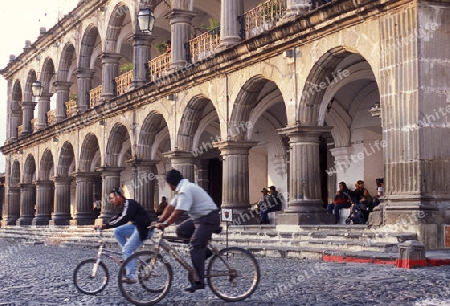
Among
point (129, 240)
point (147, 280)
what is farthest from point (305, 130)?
point (147, 280)

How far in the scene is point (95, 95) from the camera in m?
26.2

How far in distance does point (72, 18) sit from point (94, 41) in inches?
57.0

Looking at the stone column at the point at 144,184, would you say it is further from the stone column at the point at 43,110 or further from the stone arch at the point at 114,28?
the stone column at the point at 43,110

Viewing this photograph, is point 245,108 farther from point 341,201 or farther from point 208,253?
point 208,253

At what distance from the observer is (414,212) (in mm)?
11422

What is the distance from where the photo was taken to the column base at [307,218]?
46.6 ft

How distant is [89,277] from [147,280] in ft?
3.20

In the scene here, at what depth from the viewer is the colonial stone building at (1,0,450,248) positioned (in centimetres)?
1181

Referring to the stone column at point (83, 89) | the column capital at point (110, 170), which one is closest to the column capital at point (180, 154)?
the column capital at point (110, 170)

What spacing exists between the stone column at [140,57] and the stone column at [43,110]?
1091 cm

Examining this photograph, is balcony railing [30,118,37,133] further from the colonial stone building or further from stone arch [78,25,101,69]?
stone arch [78,25,101,69]

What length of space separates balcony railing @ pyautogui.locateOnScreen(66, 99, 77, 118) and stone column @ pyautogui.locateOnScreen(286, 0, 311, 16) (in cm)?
Answer: 1468

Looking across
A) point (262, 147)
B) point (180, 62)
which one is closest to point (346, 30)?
point (180, 62)

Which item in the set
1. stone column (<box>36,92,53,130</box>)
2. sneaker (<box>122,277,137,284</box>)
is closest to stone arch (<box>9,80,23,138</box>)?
stone column (<box>36,92,53,130</box>)
